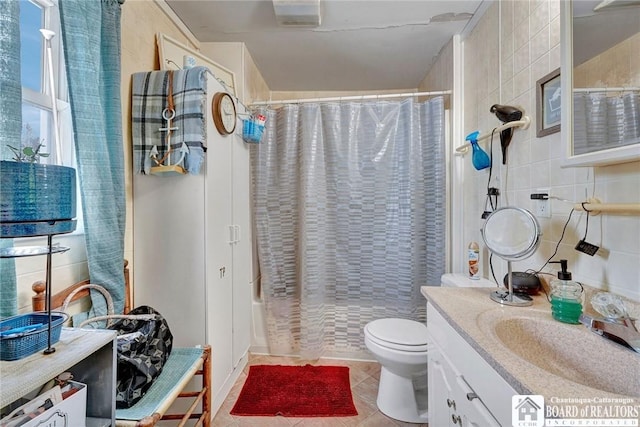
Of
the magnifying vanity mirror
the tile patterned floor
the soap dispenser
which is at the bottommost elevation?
the tile patterned floor

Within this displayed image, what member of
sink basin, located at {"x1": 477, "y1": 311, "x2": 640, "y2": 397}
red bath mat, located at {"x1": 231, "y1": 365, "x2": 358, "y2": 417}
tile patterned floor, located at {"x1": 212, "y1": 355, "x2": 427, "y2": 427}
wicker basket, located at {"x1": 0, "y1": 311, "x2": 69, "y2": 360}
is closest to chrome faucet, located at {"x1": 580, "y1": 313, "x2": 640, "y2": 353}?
sink basin, located at {"x1": 477, "y1": 311, "x2": 640, "y2": 397}

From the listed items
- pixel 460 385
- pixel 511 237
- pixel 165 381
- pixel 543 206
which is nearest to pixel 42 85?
pixel 165 381

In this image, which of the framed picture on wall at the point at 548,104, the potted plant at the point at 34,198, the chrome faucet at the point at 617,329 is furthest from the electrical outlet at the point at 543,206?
the potted plant at the point at 34,198

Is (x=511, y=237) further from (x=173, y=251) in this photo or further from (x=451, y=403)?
(x=173, y=251)

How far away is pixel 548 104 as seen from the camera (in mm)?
1153

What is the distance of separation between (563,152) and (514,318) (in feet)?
1.94

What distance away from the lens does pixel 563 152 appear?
977mm

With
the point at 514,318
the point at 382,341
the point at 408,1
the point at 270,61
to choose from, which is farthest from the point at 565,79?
the point at 270,61

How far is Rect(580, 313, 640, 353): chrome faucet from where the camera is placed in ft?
Answer: 2.36

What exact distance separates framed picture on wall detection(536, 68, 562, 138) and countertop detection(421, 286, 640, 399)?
681 mm

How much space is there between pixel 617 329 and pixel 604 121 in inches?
23.9

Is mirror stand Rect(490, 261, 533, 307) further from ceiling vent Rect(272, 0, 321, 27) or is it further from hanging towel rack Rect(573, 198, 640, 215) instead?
ceiling vent Rect(272, 0, 321, 27)

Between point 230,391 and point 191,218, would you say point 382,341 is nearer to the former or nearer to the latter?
point 230,391

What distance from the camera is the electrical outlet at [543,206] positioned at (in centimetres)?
114
